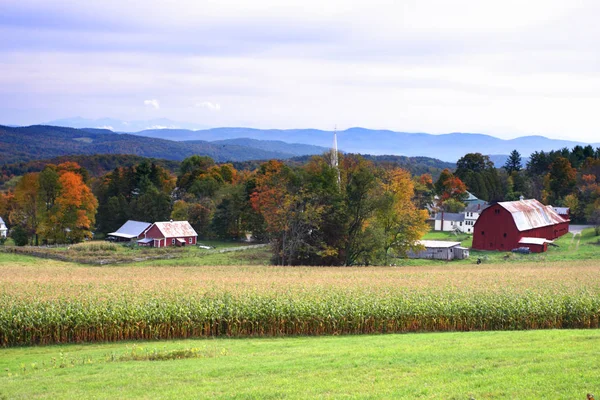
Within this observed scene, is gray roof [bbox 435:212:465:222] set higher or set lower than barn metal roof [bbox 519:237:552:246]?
higher

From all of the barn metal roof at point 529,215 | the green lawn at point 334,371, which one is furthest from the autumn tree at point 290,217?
the green lawn at point 334,371

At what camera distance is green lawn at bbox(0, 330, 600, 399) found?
13238mm

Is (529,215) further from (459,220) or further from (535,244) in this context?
(459,220)

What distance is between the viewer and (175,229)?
77750mm

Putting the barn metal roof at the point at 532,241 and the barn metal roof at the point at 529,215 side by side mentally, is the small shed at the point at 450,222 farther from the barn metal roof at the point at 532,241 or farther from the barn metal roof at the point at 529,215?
the barn metal roof at the point at 532,241

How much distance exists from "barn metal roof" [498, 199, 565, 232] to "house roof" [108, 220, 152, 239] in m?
46.8

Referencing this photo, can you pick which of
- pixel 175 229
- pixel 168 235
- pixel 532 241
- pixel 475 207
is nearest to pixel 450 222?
pixel 475 207

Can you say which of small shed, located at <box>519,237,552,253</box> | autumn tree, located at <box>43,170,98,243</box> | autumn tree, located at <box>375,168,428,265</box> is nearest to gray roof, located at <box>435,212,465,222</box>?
small shed, located at <box>519,237,552,253</box>

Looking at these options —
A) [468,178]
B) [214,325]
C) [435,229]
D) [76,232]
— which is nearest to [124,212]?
[76,232]

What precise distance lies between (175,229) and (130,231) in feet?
28.0

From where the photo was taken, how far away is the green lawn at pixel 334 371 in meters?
13.2

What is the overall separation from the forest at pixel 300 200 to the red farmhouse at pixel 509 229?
9935mm

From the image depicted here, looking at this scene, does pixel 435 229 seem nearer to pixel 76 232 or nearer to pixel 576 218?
pixel 576 218

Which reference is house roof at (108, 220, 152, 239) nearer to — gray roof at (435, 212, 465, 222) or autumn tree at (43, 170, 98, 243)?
autumn tree at (43, 170, 98, 243)
